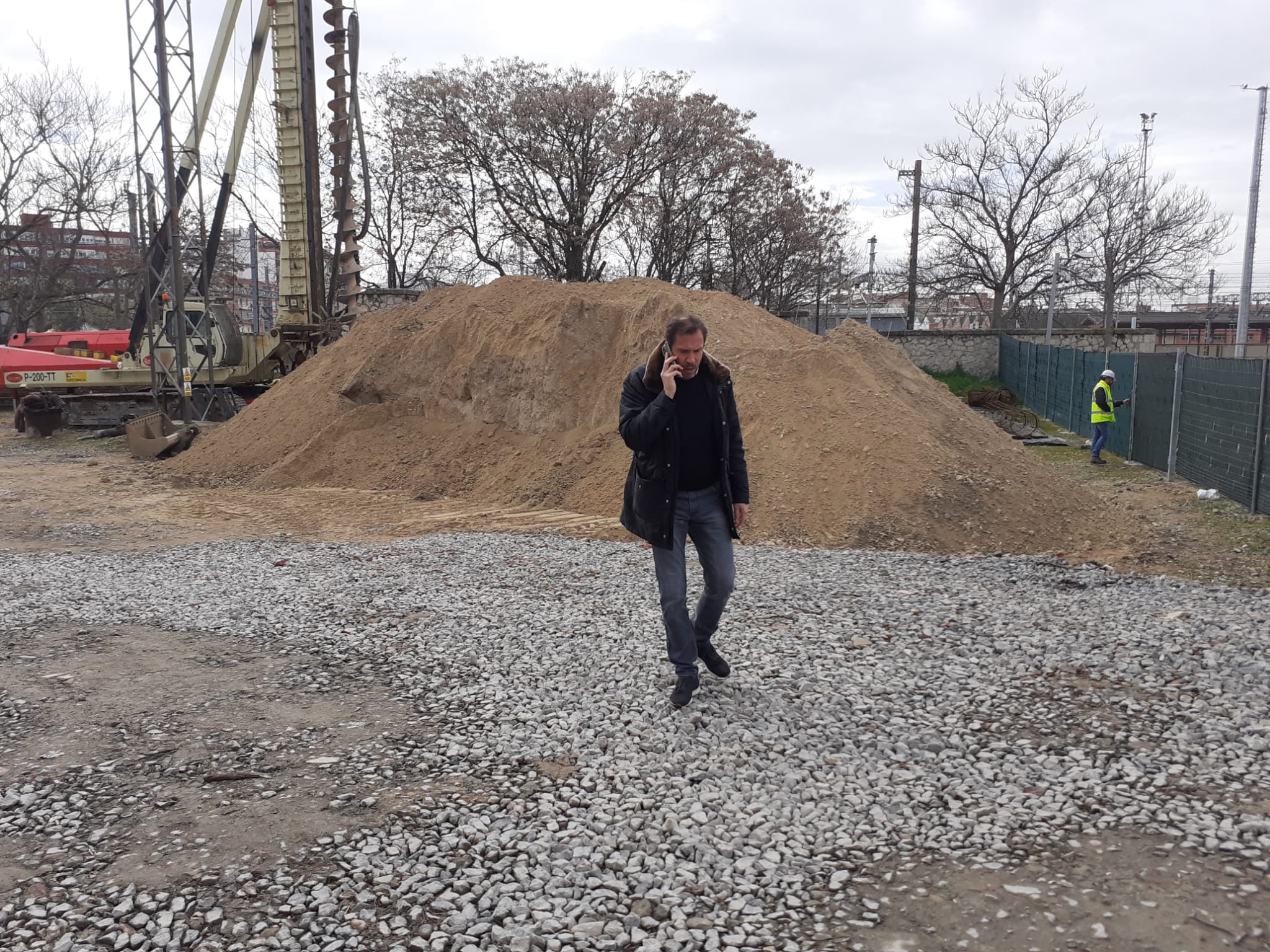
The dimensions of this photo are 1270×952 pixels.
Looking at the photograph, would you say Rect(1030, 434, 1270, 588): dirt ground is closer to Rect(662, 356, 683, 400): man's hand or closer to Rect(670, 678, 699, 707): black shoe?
Rect(670, 678, 699, 707): black shoe

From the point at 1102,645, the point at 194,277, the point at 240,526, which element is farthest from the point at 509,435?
the point at 194,277

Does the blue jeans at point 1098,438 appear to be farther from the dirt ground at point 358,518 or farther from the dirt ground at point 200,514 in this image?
the dirt ground at point 200,514

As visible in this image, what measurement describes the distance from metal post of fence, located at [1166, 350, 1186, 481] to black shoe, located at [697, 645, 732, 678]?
1244 cm

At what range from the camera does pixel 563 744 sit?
4.58m

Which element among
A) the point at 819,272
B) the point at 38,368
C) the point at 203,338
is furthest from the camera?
the point at 819,272

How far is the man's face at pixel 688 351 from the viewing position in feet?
15.1

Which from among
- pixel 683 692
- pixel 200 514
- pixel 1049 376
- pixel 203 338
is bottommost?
pixel 200 514

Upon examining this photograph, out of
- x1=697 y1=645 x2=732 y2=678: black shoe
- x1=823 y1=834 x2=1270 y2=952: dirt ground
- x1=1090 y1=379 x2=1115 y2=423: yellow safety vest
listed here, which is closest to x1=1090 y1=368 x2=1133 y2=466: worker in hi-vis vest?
x1=1090 y1=379 x2=1115 y2=423: yellow safety vest

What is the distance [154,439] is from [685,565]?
1695 centimetres

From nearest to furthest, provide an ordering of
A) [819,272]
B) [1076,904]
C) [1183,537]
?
1. [1076,904]
2. [1183,537]
3. [819,272]

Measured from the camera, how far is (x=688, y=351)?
4.61m

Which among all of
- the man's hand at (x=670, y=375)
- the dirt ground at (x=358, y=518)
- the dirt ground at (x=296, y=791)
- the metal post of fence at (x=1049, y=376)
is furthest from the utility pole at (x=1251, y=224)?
the man's hand at (x=670, y=375)

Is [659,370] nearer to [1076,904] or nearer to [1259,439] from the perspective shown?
[1076,904]

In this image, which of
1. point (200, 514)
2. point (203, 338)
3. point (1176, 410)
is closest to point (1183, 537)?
point (1176, 410)
